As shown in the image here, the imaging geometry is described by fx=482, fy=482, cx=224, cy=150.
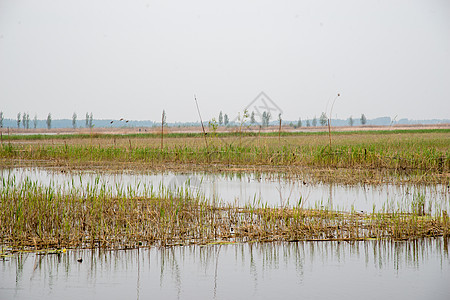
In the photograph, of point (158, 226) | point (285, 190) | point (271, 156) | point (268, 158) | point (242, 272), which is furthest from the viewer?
point (271, 156)

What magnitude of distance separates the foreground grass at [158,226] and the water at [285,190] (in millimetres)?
1281

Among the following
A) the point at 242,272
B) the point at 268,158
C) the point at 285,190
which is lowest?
the point at 242,272

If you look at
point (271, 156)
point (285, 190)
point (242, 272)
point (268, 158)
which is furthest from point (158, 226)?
point (271, 156)

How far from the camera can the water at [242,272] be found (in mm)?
5680

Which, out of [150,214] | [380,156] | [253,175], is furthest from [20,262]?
[380,156]

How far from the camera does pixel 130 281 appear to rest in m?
6.04

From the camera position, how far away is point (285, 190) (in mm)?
13078

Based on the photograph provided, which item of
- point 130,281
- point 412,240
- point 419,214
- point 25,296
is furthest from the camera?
point 419,214

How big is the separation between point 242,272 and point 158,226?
5.82ft

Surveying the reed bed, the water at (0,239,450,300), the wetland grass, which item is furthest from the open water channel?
the reed bed

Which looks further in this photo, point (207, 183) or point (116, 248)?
point (207, 183)

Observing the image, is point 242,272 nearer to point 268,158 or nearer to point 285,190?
point 285,190

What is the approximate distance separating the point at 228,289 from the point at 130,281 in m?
1.25

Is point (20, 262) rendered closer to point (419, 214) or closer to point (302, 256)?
point (302, 256)
